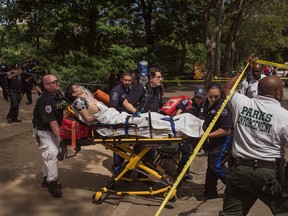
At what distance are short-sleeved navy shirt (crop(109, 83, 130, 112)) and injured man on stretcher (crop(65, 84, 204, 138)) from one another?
76cm

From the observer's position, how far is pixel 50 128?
5.07 m

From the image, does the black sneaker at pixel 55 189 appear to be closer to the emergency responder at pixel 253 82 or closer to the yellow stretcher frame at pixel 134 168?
the yellow stretcher frame at pixel 134 168

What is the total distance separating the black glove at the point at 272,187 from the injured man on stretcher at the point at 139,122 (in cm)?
143

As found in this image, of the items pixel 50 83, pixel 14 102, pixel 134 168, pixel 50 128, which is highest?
pixel 50 83

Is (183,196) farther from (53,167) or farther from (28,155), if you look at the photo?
(28,155)

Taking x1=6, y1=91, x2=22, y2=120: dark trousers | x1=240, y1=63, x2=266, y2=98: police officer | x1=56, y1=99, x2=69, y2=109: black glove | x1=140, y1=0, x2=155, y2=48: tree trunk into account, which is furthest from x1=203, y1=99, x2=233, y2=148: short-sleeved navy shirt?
x1=140, y1=0, x2=155, y2=48: tree trunk

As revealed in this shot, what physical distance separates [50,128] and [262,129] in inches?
121

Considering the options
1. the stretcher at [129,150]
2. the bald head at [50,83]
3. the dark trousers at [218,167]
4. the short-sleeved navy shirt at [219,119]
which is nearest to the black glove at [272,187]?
the stretcher at [129,150]

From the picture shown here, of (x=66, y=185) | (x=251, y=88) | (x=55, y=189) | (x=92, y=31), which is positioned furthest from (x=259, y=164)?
(x=92, y=31)

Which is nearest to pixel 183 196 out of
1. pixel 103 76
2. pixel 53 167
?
pixel 53 167

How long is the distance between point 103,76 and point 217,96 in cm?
1229

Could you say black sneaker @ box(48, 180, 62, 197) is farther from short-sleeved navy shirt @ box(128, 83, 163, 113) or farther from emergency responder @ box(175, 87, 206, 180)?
emergency responder @ box(175, 87, 206, 180)

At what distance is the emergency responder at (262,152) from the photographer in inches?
120

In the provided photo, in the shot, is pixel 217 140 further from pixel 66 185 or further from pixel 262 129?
pixel 66 185
